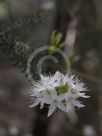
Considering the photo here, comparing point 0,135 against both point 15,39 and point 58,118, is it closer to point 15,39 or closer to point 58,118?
point 58,118

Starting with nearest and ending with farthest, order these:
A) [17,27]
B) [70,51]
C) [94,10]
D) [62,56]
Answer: [17,27]
[62,56]
[70,51]
[94,10]

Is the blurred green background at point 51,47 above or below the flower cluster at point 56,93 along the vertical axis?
above

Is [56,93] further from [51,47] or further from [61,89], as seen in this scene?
[51,47]

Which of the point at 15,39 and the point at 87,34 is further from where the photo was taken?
the point at 87,34

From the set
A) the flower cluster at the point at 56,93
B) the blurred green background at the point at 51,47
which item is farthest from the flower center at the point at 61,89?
the blurred green background at the point at 51,47

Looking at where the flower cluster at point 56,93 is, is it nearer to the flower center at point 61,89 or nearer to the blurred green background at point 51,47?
the flower center at point 61,89

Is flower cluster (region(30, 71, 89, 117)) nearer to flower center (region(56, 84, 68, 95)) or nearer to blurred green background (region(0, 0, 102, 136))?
flower center (region(56, 84, 68, 95))

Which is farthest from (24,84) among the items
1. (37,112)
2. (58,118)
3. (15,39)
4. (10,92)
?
(15,39)

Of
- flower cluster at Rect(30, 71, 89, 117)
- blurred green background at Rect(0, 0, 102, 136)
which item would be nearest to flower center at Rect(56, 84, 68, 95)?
flower cluster at Rect(30, 71, 89, 117)

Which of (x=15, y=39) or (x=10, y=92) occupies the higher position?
(x=10, y=92)

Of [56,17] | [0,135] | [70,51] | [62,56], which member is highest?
[56,17]

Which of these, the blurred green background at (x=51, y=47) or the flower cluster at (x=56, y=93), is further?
the blurred green background at (x=51, y=47)
